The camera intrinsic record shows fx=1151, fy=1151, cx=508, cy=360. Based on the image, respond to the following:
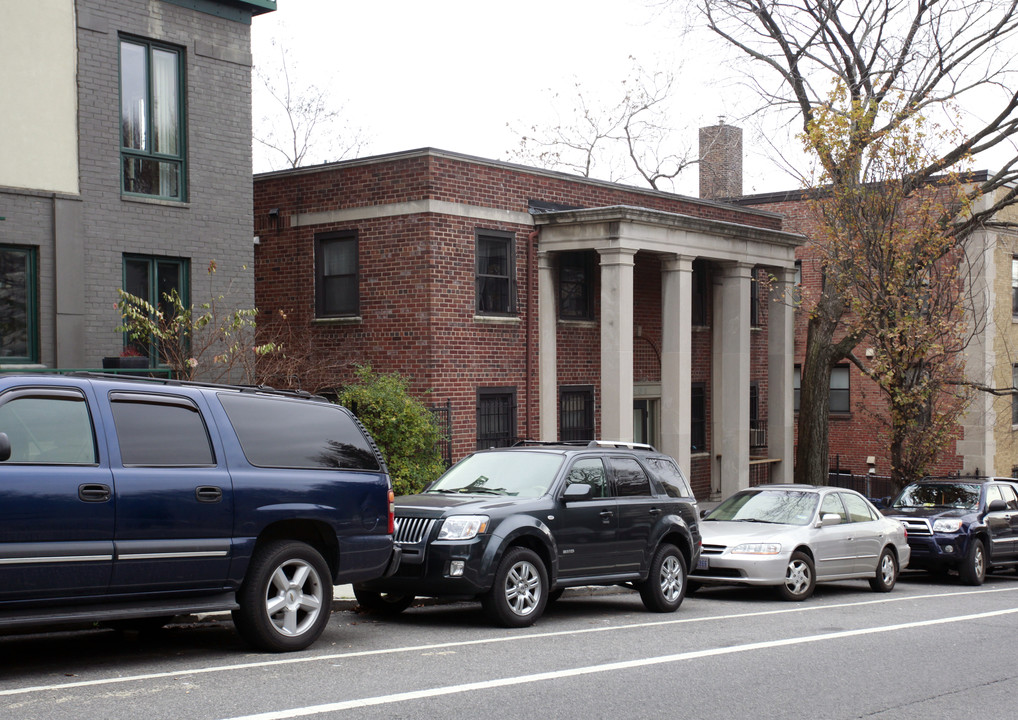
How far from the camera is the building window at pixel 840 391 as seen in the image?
118 ft

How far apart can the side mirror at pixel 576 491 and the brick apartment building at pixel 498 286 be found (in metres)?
9.30

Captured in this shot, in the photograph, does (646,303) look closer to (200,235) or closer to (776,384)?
(776,384)

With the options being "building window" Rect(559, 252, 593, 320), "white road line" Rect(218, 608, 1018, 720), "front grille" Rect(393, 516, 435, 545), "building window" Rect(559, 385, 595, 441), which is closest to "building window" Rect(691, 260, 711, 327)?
"building window" Rect(559, 252, 593, 320)

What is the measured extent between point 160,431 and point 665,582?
6.61 metres

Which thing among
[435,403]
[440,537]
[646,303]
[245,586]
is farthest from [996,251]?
[245,586]

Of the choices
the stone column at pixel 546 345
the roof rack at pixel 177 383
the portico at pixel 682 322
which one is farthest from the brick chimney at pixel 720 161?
the roof rack at pixel 177 383

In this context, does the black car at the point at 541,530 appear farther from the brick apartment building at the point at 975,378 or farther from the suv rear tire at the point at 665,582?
the brick apartment building at the point at 975,378

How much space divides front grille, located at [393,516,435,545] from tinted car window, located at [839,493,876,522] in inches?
307

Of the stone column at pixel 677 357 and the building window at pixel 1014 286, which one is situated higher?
the building window at pixel 1014 286

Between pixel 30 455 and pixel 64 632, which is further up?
pixel 30 455

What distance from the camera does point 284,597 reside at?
890 centimetres

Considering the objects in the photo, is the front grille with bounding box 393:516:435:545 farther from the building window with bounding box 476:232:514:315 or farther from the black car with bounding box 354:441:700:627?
the building window with bounding box 476:232:514:315

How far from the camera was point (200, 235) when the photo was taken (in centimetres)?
1725

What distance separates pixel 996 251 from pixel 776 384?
10145 millimetres
